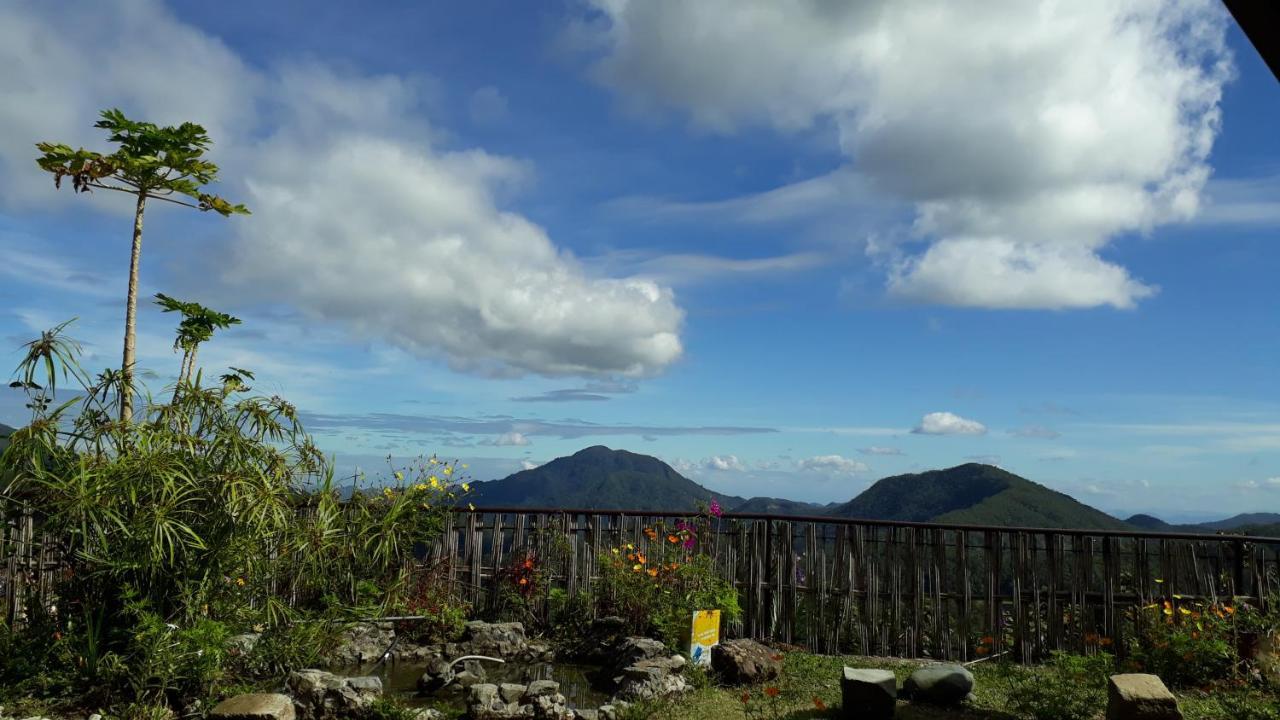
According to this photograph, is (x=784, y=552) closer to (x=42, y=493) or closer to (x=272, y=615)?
(x=272, y=615)

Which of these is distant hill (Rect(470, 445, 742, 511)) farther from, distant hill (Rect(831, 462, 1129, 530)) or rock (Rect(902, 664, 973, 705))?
rock (Rect(902, 664, 973, 705))

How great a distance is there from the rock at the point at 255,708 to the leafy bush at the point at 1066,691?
4.78 metres

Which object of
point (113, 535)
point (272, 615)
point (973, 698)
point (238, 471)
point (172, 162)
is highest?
point (172, 162)

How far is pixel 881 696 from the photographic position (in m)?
5.50

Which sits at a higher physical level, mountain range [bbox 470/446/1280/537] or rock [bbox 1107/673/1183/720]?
mountain range [bbox 470/446/1280/537]

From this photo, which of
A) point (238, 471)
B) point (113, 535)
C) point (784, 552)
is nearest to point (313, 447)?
point (238, 471)

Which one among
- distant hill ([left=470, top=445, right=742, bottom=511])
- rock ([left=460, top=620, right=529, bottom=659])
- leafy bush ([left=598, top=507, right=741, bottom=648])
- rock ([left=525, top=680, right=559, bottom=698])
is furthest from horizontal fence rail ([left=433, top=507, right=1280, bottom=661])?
distant hill ([left=470, top=445, right=742, bottom=511])

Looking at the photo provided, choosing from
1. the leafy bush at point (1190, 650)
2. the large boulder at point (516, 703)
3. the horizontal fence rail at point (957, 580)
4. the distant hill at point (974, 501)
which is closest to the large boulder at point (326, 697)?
the large boulder at point (516, 703)

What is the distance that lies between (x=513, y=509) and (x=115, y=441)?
401 cm

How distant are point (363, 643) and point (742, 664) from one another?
3.37 m

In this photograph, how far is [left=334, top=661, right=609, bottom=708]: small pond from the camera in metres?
6.31

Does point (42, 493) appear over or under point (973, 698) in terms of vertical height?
over

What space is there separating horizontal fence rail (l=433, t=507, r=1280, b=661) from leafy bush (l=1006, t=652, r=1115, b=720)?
1.15 metres

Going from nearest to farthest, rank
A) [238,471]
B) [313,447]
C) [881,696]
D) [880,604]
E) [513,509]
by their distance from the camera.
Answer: [881,696] < [238,471] < [313,447] < [880,604] < [513,509]
